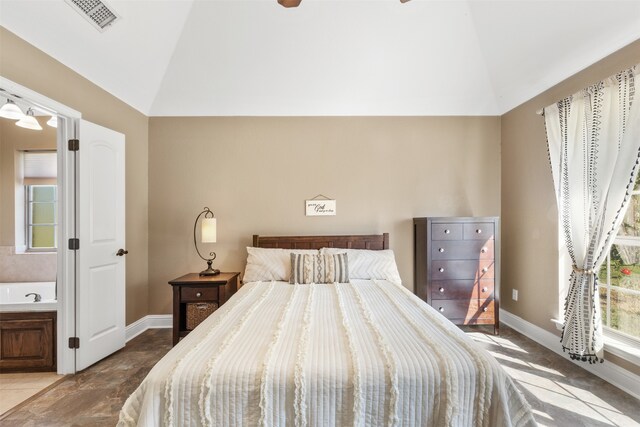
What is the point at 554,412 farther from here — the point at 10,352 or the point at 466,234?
the point at 10,352

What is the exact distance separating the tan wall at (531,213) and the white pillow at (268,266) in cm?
230

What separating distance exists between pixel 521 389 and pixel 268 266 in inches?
90.6

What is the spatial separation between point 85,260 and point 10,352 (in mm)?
957

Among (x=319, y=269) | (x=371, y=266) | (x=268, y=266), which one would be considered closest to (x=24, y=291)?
(x=268, y=266)

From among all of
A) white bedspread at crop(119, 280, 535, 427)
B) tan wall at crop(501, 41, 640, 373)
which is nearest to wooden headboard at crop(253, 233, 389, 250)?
tan wall at crop(501, 41, 640, 373)

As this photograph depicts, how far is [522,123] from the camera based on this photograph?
3.24 m

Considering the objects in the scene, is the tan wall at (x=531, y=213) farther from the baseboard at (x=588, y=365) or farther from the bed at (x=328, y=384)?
the bed at (x=328, y=384)

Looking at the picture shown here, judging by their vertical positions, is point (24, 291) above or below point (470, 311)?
above

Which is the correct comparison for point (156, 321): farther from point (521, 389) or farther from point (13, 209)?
point (521, 389)

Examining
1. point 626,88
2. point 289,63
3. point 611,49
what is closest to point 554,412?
point 626,88

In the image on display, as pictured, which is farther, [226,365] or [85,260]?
[85,260]

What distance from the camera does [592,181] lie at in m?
2.27

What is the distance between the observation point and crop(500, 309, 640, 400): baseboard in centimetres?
207

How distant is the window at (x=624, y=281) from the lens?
7.23 ft
